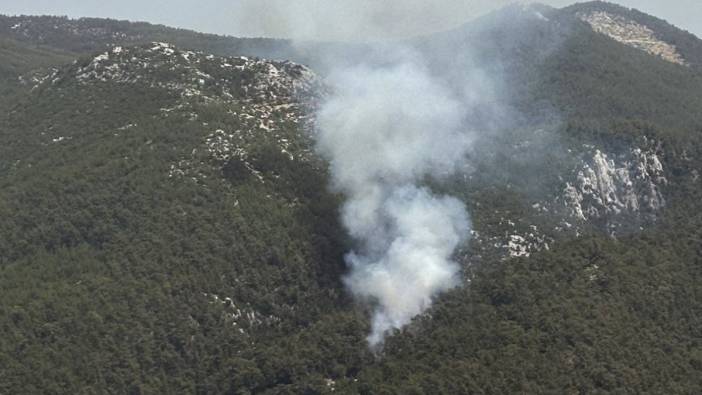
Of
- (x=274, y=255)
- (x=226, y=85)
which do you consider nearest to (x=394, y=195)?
(x=274, y=255)

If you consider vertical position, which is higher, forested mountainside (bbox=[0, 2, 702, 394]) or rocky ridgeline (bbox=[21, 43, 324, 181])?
rocky ridgeline (bbox=[21, 43, 324, 181])

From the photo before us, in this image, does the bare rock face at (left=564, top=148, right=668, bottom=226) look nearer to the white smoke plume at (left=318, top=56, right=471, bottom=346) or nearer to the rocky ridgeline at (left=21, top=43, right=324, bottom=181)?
the white smoke plume at (left=318, top=56, right=471, bottom=346)

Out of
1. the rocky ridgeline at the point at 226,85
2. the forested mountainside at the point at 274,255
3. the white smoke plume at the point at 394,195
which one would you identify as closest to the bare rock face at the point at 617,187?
the forested mountainside at the point at 274,255

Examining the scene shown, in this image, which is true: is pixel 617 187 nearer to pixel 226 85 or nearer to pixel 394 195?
pixel 394 195

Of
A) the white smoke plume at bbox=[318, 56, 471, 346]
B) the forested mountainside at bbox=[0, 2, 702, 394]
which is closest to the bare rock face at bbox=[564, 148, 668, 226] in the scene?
the forested mountainside at bbox=[0, 2, 702, 394]

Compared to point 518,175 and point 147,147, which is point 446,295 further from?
point 147,147

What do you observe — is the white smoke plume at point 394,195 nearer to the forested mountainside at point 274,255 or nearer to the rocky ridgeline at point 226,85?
the forested mountainside at point 274,255
